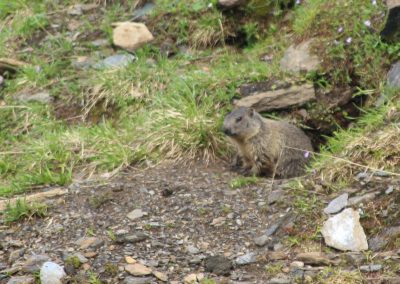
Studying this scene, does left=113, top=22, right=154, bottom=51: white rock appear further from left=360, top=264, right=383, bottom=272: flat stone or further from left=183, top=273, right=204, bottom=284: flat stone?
left=360, top=264, right=383, bottom=272: flat stone

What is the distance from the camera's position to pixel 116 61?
8781 millimetres

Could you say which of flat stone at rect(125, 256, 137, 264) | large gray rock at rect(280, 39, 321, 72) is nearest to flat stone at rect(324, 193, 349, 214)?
flat stone at rect(125, 256, 137, 264)

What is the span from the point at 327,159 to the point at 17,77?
4320 mm

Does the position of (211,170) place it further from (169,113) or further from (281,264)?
(281,264)

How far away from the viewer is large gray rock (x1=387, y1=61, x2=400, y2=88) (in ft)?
22.6

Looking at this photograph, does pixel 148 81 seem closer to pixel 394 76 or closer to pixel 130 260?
pixel 394 76

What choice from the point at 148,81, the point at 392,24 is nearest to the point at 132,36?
the point at 148,81

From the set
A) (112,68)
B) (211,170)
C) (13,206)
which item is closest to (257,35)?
(112,68)

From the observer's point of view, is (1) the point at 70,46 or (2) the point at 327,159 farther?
(1) the point at 70,46

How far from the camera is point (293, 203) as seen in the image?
19.3ft

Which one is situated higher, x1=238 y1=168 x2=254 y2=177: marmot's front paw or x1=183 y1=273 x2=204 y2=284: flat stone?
x1=183 y1=273 x2=204 y2=284: flat stone

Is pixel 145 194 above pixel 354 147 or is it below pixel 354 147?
below

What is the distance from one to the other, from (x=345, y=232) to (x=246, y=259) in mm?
685

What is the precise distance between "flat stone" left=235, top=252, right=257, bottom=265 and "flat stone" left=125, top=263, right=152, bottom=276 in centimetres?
60
